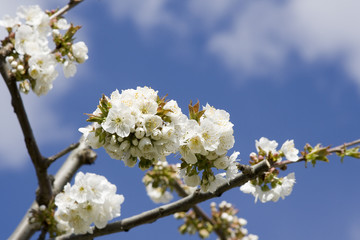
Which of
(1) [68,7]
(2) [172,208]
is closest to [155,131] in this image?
(2) [172,208]

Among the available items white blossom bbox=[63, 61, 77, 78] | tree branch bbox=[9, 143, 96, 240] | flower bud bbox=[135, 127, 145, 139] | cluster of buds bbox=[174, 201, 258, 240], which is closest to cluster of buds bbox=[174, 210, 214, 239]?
cluster of buds bbox=[174, 201, 258, 240]

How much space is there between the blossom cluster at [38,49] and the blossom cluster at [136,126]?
1.51 metres

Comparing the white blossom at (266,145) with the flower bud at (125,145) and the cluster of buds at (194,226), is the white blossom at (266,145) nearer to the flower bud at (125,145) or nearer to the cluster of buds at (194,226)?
the flower bud at (125,145)

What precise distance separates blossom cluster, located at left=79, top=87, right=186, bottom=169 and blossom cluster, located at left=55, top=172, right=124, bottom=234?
716 millimetres

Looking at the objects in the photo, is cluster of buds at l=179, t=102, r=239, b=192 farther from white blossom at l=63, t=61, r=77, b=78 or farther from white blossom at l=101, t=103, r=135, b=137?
white blossom at l=63, t=61, r=77, b=78

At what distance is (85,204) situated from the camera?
99.4 inches

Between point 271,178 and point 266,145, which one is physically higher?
point 266,145

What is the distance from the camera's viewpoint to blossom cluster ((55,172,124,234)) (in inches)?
98.9

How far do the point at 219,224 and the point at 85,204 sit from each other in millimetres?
3111

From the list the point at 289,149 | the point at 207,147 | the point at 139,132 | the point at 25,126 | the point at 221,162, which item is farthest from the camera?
the point at 25,126

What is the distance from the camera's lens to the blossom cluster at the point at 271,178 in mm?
2257

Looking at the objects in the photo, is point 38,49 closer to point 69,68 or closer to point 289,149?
point 69,68

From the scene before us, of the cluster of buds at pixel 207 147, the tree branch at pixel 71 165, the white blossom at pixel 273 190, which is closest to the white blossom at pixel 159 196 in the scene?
the tree branch at pixel 71 165

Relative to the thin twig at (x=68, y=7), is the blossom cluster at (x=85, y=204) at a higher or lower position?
A: lower
